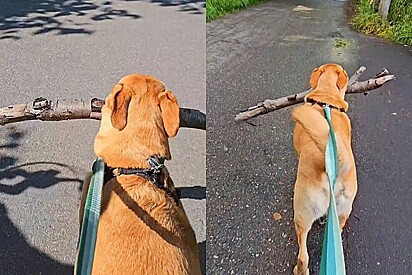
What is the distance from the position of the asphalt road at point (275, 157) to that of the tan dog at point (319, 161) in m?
0.24

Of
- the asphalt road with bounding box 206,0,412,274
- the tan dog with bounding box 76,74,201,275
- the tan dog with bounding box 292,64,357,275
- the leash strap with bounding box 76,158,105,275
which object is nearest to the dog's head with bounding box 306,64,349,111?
the tan dog with bounding box 292,64,357,275

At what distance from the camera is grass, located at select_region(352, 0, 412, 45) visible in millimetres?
3551

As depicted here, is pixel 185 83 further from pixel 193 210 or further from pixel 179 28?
pixel 193 210

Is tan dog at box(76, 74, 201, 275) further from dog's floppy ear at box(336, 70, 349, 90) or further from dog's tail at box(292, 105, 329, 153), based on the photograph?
dog's floppy ear at box(336, 70, 349, 90)

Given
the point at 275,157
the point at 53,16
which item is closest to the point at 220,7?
the point at 275,157

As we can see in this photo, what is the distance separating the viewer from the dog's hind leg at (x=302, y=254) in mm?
1770

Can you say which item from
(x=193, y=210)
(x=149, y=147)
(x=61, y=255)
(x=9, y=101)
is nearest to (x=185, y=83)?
(x=9, y=101)

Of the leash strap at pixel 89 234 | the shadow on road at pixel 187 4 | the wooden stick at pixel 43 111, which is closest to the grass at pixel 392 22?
the shadow on road at pixel 187 4

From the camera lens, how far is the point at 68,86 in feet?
11.2

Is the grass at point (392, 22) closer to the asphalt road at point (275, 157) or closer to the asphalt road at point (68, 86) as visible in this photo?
the asphalt road at point (275, 157)

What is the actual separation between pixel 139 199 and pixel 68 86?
2.24m

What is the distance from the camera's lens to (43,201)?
222cm

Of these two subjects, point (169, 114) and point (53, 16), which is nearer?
point (169, 114)

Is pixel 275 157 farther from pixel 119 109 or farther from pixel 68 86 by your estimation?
pixel 68 86
